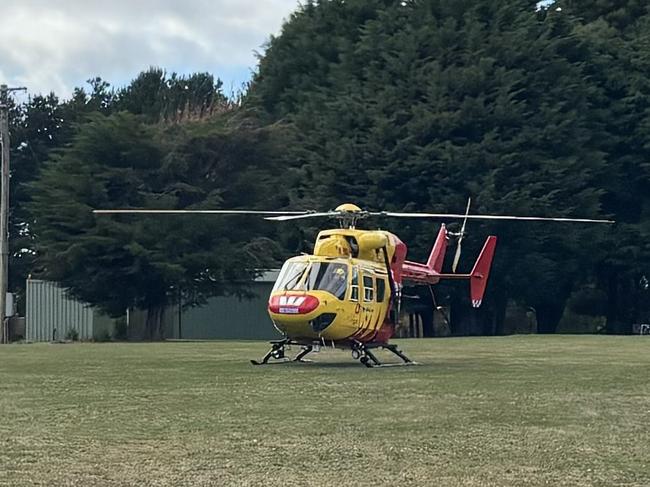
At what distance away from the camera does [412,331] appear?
52.2m

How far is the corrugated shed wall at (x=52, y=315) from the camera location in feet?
162

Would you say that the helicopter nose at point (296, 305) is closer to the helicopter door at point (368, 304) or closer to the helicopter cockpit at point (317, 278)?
the helicopter cockpit at point (317, 278)

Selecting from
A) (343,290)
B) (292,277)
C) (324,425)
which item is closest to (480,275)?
(343,290)

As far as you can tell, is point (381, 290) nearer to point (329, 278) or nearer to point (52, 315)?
point (329, 278)

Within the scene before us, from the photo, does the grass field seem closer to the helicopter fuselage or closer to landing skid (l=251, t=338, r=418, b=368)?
landing skid (l=251, t=338, r=418, b=368)

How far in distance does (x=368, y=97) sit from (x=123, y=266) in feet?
38.7

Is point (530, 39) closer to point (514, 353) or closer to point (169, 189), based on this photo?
point (169, 189)

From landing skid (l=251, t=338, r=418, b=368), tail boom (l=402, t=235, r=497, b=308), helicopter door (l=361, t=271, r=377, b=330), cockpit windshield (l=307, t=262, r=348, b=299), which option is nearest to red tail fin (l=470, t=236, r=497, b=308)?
tail boom (l=402, t=235, r=497, b=308)

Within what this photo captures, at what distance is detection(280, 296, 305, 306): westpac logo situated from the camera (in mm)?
20141

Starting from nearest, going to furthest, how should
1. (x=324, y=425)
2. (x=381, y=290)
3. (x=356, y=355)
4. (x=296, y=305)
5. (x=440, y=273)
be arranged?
(x=324, y=425), (x=296, y=305), (x=356, y=355), (x=381, y=290), (x=440, y=273)

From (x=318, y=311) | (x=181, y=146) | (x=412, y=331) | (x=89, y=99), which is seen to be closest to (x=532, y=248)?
(x=412, y=331)

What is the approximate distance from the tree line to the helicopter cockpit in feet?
69.7

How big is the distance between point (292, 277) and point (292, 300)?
0.59 metres

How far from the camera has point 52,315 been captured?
49.9 meters
